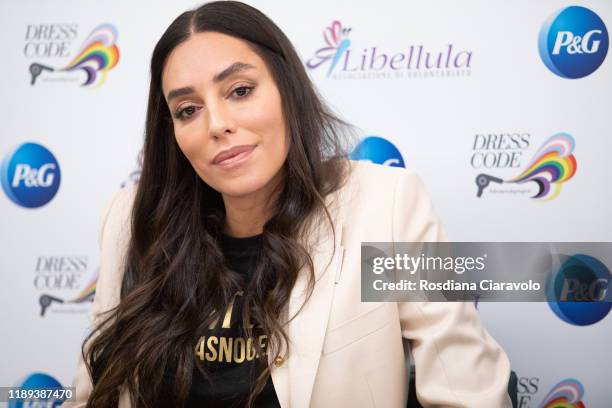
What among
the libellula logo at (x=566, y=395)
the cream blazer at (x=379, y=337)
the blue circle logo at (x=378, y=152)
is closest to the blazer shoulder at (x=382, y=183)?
the cream blazer at (x=379, y=337)

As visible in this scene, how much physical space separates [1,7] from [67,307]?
109cm

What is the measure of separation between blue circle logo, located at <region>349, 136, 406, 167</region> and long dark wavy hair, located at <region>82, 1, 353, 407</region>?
0.33 m

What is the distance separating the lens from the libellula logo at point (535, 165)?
4.96 ft

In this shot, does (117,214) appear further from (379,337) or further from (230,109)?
(379,337)

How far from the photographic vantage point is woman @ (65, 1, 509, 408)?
3.26ft

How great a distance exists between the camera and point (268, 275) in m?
1.10

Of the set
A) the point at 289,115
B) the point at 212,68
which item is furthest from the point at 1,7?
the point at 289,115

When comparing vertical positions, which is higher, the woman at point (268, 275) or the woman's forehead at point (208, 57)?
the woman's forehead at point (208, 57)

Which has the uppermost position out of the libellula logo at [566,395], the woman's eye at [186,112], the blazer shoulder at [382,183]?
the woman's eye at [186,112]

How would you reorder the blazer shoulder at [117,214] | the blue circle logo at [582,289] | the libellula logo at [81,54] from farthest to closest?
the libellula logo at [81,54], the blue circle logo at [582,289], the blazer shoulder at [117,214]

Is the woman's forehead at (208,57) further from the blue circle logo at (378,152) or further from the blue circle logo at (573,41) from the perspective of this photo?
the blue circle logo at (573,41)

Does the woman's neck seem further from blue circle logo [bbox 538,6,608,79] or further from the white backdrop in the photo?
blue circle logo [bbox 538,6,608,79]

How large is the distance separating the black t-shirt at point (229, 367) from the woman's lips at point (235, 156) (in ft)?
0.95

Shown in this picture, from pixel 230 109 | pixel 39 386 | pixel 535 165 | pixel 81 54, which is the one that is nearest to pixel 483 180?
pixel 535 165
